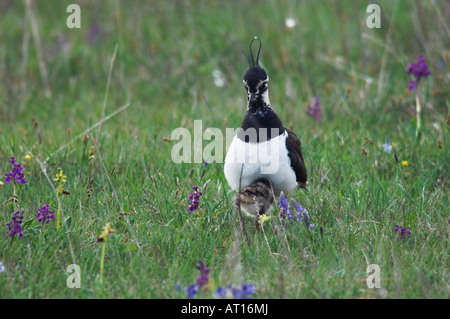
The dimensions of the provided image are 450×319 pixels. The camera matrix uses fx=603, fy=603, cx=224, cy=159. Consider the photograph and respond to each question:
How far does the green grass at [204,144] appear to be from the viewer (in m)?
3.15

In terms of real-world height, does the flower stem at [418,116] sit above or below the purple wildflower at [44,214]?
above

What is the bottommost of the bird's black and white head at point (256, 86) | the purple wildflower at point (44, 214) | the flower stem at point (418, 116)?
the purple wildflower at point (44, 214)

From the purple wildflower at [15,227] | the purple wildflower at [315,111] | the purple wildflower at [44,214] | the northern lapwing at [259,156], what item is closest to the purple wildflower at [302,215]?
the northern lapwing at [259,156]

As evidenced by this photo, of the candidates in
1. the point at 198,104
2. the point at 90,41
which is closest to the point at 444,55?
the point at 198,104

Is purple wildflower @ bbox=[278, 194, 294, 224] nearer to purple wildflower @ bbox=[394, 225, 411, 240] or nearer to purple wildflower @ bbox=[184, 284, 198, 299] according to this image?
purple wildflower @ bbox=[394, 225, 411, 240]

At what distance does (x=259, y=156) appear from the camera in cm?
355

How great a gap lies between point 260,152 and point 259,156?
0.02m

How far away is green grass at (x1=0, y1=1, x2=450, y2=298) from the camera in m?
3.15

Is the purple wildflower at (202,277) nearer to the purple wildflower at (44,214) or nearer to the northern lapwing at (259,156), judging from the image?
the northern lapwing at (259,156)

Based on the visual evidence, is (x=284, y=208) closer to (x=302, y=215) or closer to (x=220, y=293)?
(x=302, y=215)

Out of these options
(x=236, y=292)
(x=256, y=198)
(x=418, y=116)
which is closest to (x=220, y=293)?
(x=236, y=292)

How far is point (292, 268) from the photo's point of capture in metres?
3.19
